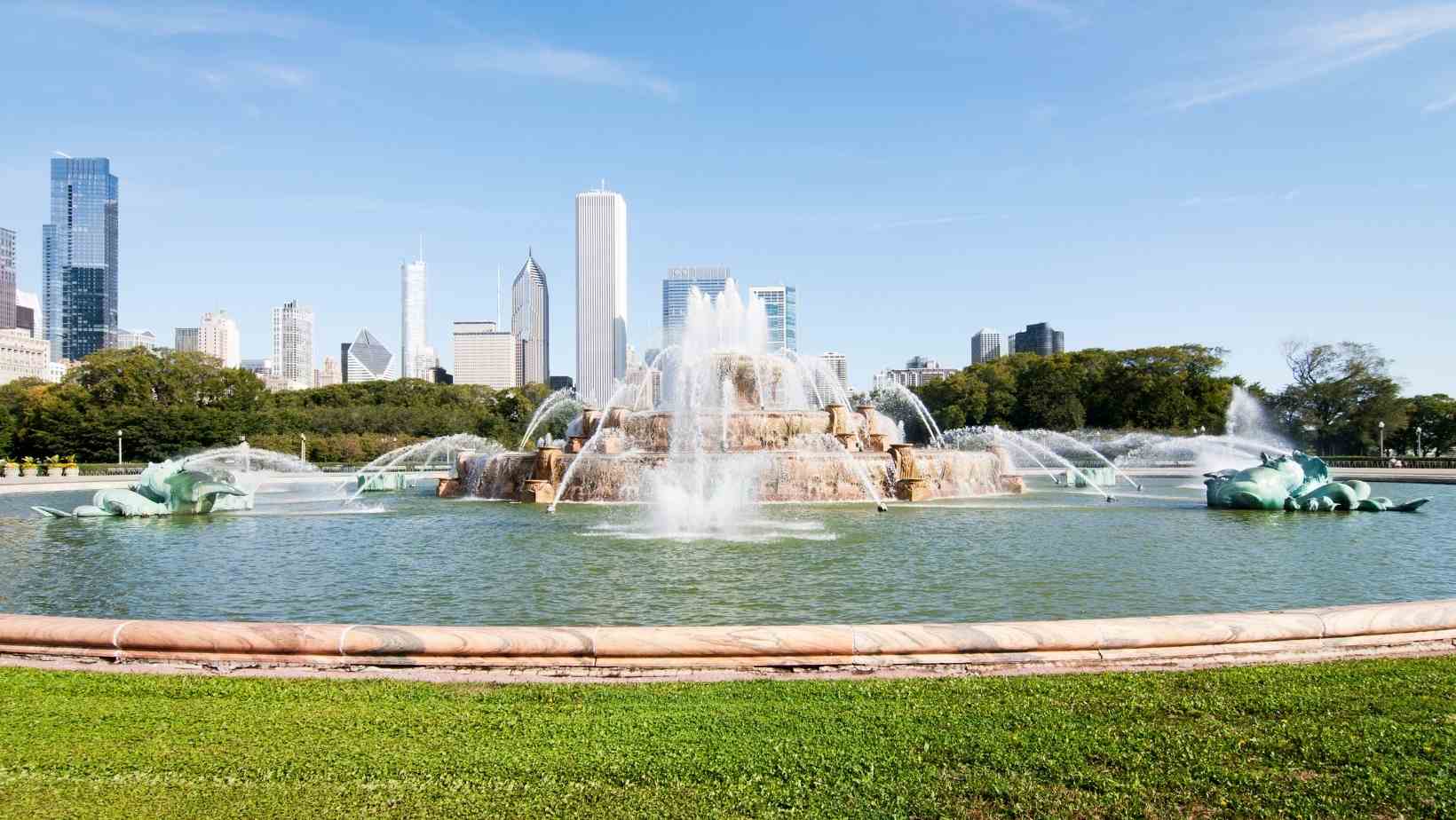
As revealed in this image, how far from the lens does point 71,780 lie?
478cm

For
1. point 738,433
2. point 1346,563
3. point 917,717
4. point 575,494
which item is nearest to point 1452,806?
point 917,717

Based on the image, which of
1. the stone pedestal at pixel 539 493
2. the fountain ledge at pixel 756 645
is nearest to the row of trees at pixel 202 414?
the stone pedestal at pixel 539 493

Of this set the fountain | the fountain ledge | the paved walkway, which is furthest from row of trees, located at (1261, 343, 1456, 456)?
the fountain ledge

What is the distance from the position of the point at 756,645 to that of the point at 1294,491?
2058 cm

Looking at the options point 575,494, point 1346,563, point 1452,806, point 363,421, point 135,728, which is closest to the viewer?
point 1452,806

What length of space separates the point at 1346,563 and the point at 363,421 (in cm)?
8002

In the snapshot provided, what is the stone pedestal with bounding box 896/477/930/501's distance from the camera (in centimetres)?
2577

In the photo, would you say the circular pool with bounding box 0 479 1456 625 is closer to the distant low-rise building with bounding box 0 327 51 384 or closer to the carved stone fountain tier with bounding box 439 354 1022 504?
the carved stone fountain tier with bounding box 439 354 1022 504

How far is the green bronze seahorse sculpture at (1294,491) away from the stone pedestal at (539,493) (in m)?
17.0

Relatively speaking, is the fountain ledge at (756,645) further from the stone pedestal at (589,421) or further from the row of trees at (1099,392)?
the row of trees at (1099,392)

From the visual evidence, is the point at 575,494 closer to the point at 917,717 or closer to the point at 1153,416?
the point at 917,717

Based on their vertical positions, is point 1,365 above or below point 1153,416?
above

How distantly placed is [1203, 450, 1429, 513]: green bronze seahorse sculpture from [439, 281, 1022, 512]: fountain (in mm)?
7422

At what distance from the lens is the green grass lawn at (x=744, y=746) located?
4.46m
